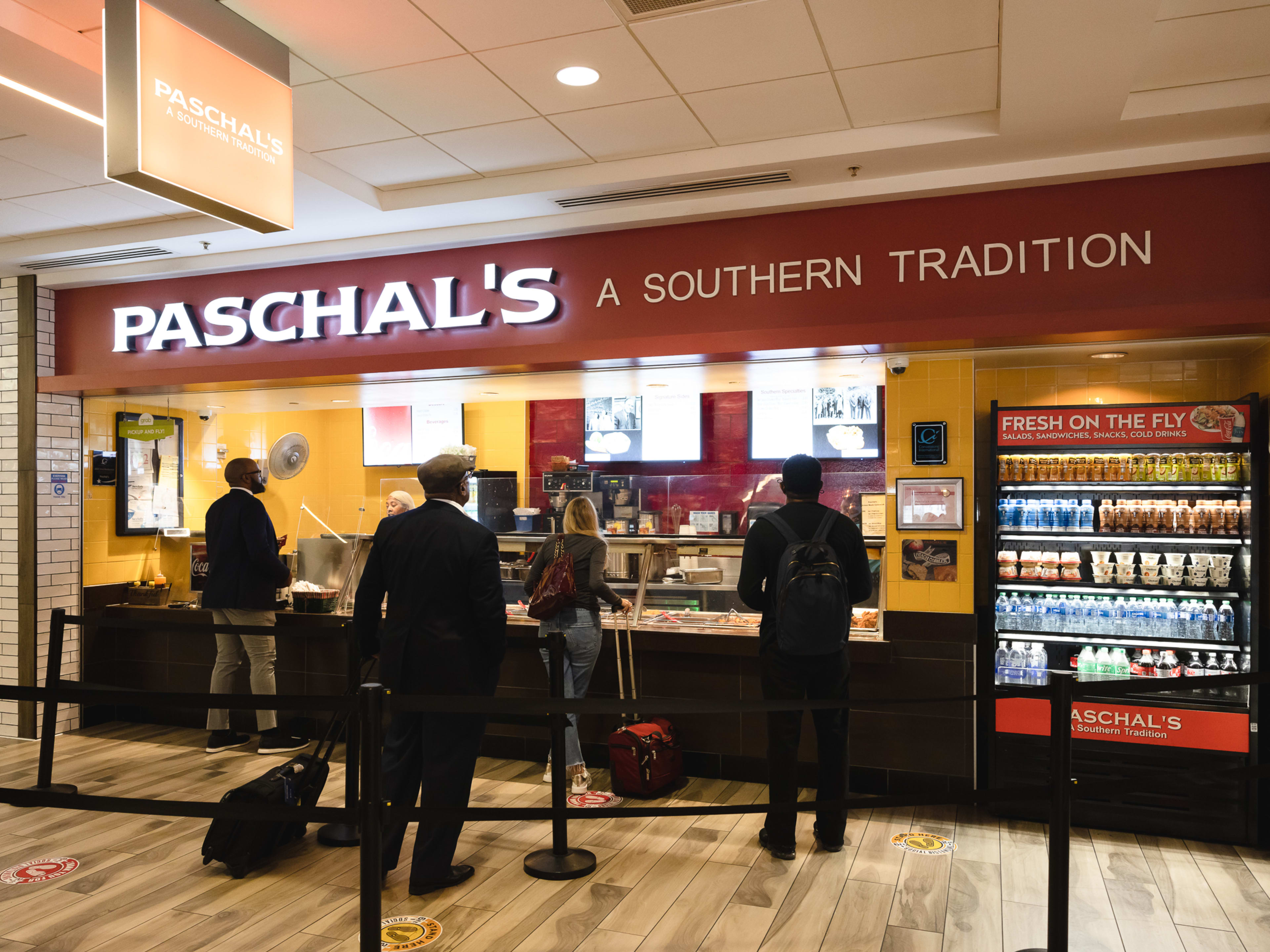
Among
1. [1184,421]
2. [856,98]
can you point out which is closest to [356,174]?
[856,98]

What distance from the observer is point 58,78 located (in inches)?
143

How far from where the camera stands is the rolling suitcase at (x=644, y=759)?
497 cm

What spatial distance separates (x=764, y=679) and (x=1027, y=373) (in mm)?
2545

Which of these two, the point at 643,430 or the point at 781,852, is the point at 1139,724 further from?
the point at 643,430

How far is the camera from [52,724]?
196 inches

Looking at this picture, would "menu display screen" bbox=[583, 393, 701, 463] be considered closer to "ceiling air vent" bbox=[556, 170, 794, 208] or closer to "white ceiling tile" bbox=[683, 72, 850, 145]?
"ceiling air vent" bbox=[556, 170, 794, 208]

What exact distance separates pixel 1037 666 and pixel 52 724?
211 inches

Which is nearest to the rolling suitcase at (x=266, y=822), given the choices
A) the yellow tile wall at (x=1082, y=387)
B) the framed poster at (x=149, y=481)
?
the yellow tile wall at (x=1082, y=387)

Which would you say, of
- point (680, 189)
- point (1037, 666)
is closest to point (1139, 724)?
point (1037, 666)

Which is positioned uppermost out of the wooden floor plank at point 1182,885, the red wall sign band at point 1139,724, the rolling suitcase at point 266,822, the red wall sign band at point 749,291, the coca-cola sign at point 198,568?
the red wall sign band at point 749,291

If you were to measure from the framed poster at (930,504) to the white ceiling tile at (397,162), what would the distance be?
2.96 m

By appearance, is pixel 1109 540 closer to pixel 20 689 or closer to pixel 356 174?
pixel 356 174

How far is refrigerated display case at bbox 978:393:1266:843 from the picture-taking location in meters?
4.54

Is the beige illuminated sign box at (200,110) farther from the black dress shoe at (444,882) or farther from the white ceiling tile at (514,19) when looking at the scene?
the black dress shoe at (444,882)
